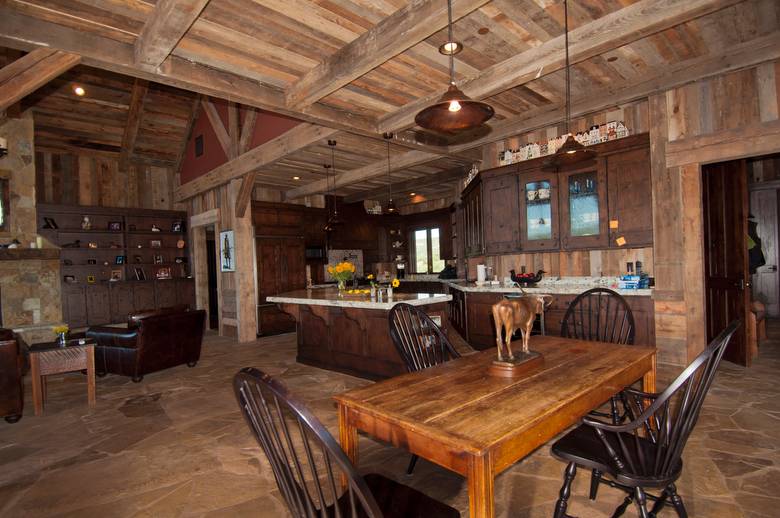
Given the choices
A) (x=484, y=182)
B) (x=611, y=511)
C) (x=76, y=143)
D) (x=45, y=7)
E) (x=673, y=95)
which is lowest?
(x=611, y=511)

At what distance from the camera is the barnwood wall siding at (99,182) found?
8.28 m

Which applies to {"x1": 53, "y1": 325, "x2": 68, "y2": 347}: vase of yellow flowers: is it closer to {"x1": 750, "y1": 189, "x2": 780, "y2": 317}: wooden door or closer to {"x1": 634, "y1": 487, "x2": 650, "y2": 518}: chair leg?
{"x1": 634, "y1": 487, "x2": 650, "y2": 518}: chair leg

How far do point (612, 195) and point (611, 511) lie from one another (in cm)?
367

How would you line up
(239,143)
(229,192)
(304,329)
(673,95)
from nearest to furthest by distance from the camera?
(673,95), (304,329), (239,143), (229,192)

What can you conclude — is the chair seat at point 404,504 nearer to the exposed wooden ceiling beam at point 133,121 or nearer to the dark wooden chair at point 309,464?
the dark wooden chair at point 309,464

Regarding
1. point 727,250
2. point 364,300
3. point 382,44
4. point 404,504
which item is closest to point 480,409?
point 404,504

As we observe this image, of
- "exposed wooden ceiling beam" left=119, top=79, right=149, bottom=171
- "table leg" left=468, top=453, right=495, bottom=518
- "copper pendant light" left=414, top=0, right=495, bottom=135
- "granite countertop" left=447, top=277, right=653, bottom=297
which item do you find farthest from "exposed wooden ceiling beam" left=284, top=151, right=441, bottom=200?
"table leg" left=468, top=453, right=495, bottom=518

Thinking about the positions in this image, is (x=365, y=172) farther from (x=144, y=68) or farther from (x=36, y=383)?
(x=36, y=383)

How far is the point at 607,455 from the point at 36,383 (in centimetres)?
474

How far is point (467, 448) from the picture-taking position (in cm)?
122

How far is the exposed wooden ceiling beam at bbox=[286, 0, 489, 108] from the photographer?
278 centimetres

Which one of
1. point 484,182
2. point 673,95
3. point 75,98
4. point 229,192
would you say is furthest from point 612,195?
point 75,98

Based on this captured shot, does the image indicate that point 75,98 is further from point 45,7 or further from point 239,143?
point 45,7

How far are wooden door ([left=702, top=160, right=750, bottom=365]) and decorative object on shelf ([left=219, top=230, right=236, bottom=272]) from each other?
7160 mm
